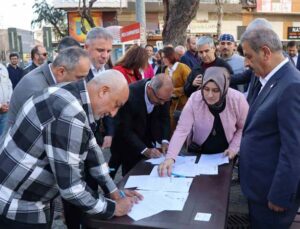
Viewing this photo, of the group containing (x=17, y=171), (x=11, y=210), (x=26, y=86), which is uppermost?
(x=26, y=86)

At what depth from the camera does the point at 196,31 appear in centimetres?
2789

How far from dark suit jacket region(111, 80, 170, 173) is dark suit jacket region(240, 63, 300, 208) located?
41.6 inches

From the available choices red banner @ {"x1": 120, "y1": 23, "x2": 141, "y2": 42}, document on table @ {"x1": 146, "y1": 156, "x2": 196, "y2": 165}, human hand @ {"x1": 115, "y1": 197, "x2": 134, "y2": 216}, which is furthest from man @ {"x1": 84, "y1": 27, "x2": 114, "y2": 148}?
red banner @ {"x1": 120, "y1": 23, "x2": 141, "y2": 42}

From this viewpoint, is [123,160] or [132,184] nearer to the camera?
[132,184]

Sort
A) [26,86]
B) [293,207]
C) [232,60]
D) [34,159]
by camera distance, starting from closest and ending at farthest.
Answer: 1. [34,159]
2. [293,207]
3. [26,86]
4. [232,60]

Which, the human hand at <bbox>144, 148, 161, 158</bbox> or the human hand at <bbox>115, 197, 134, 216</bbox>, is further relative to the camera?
the human hand at <bbox>144, 148, 161, 158</bbox>

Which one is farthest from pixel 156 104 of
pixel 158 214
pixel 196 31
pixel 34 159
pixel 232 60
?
pixel 196 31

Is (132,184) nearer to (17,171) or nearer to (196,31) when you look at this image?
(17,171)

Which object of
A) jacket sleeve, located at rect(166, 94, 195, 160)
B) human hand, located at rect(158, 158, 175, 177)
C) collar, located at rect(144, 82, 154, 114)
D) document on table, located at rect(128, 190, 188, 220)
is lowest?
document on table, located at rect(128, 190, 188, 220)

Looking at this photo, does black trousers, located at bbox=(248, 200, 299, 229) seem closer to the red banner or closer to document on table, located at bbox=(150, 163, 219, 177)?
document on table, located at bbox=(150, 163, 219, 177)

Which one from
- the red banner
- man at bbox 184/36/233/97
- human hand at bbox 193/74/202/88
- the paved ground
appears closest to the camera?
the paved ground

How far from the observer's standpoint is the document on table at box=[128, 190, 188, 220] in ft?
5.75

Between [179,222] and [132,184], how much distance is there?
55cm

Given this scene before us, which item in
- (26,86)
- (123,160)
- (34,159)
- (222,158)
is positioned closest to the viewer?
(34,159)
